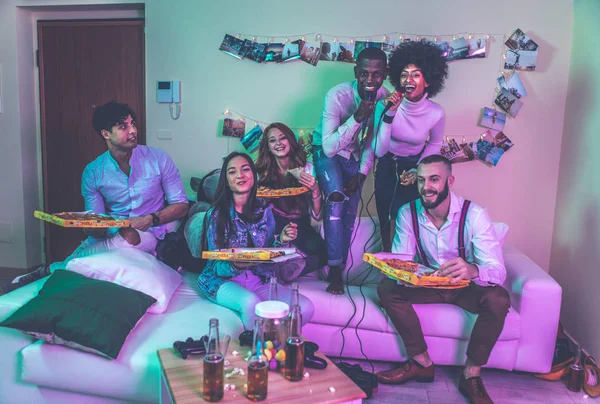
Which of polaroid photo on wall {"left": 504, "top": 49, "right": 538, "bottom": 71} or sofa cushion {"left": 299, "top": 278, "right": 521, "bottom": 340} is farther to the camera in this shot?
polaroid photo on wall {"left": 504, "top": 49, "right": 538, "bottom": 71}

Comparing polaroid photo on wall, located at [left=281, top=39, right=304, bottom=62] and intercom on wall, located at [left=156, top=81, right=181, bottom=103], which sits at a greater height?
polaroid photo on wall, located at [left=281, top=39, right=304, bottom=62]

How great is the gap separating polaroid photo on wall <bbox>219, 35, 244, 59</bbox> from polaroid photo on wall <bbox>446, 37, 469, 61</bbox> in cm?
139

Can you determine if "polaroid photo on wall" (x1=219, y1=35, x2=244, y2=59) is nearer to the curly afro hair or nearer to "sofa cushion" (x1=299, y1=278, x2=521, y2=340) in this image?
the curly afro hair

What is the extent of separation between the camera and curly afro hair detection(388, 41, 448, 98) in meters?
2.52

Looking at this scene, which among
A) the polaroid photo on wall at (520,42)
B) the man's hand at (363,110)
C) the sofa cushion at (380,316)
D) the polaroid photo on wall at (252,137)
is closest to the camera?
the sofa cushion at (380,316)

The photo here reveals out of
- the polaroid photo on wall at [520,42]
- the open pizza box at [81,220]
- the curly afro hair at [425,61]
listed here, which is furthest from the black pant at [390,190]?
the open pizza box at [81,220]

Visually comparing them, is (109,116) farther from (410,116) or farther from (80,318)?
(410,116)

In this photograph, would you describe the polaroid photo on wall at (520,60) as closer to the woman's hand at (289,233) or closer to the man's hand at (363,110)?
the man's hand at (363,110)

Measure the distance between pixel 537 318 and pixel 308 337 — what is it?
3.51 ft

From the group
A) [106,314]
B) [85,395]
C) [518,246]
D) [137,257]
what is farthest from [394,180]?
[85,395]

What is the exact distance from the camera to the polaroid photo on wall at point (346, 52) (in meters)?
3.18

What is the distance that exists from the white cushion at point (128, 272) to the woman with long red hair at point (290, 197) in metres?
0.68

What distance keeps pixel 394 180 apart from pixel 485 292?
852 millimetres

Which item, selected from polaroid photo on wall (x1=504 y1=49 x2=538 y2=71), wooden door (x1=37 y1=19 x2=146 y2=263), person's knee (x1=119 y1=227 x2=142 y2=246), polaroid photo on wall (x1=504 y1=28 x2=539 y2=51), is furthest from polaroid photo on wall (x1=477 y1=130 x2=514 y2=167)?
wooden door (x1=37 y1=19 x2=146 y2=263)
